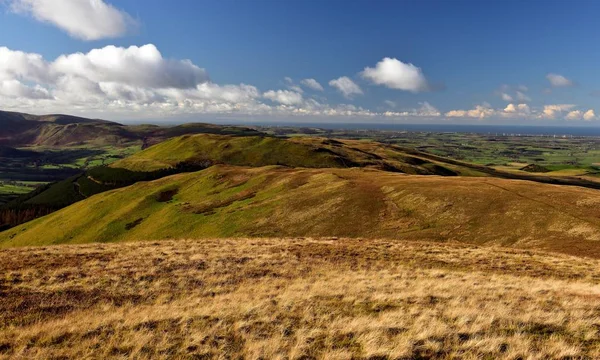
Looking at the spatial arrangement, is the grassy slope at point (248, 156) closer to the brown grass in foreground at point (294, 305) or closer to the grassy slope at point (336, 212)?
the grassy slope at point (336, 212)

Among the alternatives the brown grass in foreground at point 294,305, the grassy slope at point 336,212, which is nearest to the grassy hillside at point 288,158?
the grassy slope at point 336,212

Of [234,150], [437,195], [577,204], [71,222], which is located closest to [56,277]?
[437,195]

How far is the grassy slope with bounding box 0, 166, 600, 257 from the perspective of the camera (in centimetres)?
5053

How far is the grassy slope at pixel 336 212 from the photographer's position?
50.5 m

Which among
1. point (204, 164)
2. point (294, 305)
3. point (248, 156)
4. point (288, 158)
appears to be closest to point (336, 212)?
point (294, 305)

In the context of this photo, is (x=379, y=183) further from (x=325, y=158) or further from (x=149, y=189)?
(x=325, y=158)

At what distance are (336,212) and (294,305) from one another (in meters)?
47.8

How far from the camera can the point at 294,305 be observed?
60.8ft

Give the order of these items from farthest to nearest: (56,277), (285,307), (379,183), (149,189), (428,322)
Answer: (149,189)
(379,183)
(56,277)
(285,307)
(428,322)

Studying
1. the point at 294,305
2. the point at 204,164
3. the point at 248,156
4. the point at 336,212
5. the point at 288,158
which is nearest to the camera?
the point at 294,305

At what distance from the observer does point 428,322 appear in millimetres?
15391

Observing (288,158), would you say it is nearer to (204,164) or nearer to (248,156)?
(248,156)

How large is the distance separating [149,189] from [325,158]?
88593mm

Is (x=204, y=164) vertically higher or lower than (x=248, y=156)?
lower
